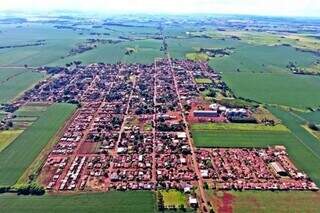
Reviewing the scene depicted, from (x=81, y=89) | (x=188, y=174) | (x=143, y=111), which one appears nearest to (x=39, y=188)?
(x=188, y=174)

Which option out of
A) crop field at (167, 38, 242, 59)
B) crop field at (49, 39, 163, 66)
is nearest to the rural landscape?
crop field at (49, 39, 163, 66)

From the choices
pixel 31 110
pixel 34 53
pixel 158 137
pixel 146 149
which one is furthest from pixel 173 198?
pixel 34 53

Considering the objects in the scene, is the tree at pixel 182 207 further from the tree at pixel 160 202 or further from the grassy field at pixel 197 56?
the grassy field at pixel 197 56

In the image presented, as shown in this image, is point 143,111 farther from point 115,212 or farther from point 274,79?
point 274,79

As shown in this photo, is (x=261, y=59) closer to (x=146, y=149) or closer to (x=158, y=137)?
(x=158, y=137)

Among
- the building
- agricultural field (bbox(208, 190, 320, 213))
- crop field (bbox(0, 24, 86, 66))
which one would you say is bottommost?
crop field (bbox(0, 24, 86, 66))

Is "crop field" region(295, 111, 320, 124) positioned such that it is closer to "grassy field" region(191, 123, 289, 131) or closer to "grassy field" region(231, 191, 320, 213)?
"grassy field" region(191, 123, 289, 131)
